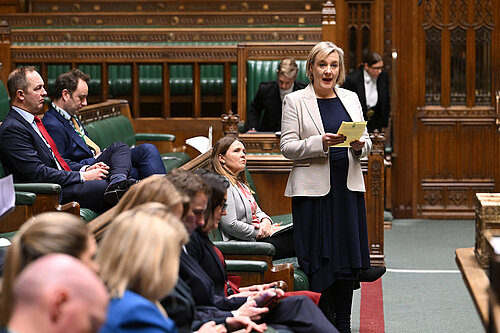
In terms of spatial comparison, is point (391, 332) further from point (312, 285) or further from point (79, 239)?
point (79, 239)

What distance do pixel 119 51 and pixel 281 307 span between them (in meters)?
5.87

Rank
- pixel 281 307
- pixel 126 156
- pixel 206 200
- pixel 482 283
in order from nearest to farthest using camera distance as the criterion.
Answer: pixel 482 283, pixel 206 200, pixel 281 307, pixel 126 156

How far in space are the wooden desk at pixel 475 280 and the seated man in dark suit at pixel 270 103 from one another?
4109 mm

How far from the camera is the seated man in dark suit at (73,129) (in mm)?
5797

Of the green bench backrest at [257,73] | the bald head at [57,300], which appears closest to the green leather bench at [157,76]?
the green bench backrest at [257,73]

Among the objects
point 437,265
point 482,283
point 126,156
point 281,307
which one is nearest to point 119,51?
point 126,156

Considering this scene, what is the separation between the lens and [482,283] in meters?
2.85

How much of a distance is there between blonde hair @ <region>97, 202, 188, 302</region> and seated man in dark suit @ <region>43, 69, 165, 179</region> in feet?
11.4

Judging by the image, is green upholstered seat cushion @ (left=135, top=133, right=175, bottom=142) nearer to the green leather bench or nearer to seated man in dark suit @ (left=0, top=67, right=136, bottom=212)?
the green leather bench

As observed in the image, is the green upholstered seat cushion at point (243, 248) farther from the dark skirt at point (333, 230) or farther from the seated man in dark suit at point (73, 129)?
the seated man in dark suit at point (73, 129)

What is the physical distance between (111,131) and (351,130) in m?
3.68

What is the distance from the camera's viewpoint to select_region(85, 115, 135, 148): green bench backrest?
22.9ft

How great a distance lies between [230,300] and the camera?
351cm

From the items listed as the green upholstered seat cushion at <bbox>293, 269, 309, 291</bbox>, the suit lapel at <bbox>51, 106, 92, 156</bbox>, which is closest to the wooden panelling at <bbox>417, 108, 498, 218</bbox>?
the suit lapel at <bbox>51, 106, 92, 156</bbox>
